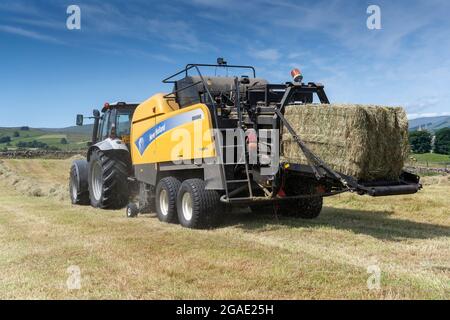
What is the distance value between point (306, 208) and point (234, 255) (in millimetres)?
3502

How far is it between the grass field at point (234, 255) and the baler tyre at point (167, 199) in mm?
260

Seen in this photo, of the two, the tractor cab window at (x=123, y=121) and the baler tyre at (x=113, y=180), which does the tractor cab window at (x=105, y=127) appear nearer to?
the tractor cab window at (x=123, y=121)

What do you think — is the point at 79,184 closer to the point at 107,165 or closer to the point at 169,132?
the point at 107,165

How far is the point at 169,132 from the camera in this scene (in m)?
9.29

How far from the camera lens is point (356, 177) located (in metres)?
6.80

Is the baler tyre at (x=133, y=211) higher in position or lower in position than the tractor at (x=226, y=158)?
lower

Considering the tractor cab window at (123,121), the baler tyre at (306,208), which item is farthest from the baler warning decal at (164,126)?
the baler tyre at (306,208)

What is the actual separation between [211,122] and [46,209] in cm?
557

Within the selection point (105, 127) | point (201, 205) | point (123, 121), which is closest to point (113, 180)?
point (123, 121)

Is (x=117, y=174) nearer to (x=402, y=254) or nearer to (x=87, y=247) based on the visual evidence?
(x=87, y=247)

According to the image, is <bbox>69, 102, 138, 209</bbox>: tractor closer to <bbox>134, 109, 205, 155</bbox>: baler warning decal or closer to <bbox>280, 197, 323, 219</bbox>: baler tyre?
<bbox>134, 109, 205, 155</bbox>: baler warning decal

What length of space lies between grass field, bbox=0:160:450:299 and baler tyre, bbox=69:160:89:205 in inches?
111

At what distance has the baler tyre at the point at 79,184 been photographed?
13.2 metres

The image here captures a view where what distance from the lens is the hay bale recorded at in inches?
263
